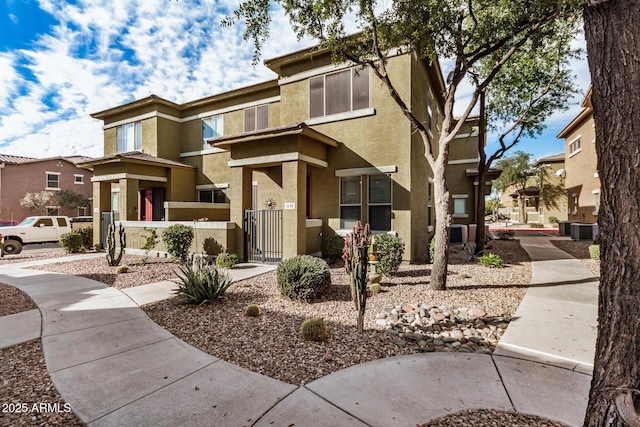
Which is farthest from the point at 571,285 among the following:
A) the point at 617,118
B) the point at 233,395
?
the point at 233,395

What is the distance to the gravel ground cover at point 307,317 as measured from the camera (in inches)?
155

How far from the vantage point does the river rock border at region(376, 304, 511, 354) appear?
447 centimetres

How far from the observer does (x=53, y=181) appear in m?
29.1

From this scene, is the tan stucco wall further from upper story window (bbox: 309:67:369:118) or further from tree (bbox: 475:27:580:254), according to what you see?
upper story window (bbox: 309:67:369:118)

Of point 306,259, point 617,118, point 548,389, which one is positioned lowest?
point 548,389

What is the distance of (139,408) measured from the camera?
2941 millimetres

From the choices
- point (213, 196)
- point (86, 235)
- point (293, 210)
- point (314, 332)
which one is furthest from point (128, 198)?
point (314, 332)

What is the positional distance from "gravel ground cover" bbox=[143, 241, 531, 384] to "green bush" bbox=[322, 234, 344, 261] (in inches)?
74.8

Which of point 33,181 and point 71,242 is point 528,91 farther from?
point 33,181

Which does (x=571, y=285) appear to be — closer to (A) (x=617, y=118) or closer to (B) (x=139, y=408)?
(A) (x=617, y=118)

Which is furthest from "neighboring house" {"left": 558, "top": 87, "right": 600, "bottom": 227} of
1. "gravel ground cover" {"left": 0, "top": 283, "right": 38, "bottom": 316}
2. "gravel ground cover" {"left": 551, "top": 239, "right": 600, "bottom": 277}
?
"gravel ground cover" {"left": 0, "top": 283, "right": 38, "bottom": 316}

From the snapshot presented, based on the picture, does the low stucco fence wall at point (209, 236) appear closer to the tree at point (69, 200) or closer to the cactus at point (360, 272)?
the cactus at point (360, 272)

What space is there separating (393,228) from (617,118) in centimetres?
869

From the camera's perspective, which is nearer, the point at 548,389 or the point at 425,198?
the point at 548,389
